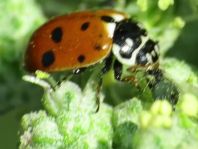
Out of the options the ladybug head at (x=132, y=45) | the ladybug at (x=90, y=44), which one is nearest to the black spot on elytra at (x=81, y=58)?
the ladybug at (x=90, y=44)

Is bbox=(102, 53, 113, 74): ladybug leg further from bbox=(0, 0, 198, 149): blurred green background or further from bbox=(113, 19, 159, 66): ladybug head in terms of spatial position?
bbox=(0, 0, 198, 149): blurred green background

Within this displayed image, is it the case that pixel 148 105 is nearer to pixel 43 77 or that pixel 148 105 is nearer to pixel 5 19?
pixel 43 77

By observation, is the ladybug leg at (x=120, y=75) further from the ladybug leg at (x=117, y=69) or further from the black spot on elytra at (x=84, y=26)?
the black spot on elytra at (x=84, y=26)

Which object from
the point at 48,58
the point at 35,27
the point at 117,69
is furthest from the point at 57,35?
the point at 35,27

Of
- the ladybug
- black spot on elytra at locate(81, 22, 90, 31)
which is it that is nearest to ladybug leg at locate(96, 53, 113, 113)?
the ladybug

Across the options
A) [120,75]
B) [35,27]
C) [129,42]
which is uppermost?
[35,27]

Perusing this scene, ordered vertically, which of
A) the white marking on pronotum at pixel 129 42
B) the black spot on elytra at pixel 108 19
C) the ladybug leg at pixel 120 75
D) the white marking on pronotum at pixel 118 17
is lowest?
the ladybug leg at pixel 120 75

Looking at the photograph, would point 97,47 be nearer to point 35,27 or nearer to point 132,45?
point 132,45
